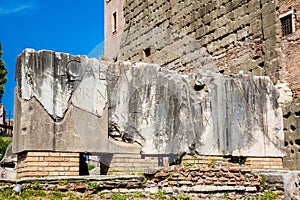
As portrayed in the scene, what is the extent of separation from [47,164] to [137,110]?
1972 mm

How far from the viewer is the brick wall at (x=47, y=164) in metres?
7.70

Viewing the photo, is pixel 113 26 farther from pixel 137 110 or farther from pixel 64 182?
pixel 64 182

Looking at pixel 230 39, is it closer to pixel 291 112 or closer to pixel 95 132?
pixel 291 112

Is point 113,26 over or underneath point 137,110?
over

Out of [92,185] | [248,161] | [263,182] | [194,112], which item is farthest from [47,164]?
[248,161]

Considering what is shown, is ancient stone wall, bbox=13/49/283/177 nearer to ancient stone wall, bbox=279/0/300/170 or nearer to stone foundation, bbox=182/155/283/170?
stone foundation, bbox=182/155/283/170

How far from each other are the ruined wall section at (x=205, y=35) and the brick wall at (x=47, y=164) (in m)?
6.51

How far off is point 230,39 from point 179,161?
592 cm

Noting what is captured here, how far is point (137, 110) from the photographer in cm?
898

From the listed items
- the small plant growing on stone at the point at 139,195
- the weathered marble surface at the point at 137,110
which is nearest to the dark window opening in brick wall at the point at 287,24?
the weathered marble surface at the point at 137,110

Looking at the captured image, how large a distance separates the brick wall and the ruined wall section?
21.3 ft

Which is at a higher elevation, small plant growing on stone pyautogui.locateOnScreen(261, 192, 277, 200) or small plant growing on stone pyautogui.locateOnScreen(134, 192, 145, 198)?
small plant growing on stone pyautogui.locateOnScreen(134, 192, 145, 198)

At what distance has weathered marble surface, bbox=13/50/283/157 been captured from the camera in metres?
8.02

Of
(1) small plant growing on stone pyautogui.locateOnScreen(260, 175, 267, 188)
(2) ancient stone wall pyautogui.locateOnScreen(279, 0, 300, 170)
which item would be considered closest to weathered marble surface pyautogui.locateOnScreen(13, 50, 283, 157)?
(2) ancient stone wall pyautogui.locateOnScreen(279, 0, 300, 170)
